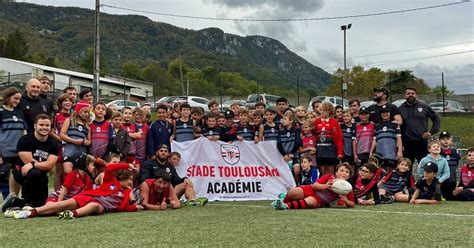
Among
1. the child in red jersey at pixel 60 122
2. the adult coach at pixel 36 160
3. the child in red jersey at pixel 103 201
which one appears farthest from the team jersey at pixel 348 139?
the adult coach at pixel 36 160

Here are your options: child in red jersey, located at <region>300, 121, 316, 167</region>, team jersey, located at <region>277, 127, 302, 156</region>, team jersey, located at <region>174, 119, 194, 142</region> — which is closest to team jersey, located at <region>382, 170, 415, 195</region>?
child in red jersey, located at <region>300, 121, 316, 167</region>

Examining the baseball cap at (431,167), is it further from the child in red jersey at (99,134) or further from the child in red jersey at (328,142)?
the child in red jersey at (99,134)

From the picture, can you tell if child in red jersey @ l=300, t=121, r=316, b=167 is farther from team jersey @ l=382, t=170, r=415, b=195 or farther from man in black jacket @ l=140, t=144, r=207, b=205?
man in black jacket @ l=140, t=144, r=207, b=205

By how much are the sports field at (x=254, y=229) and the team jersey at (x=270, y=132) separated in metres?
2.86

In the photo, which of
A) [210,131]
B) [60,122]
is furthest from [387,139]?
[60,122]

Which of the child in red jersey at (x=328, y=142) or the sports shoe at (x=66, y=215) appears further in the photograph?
the child in red jersey at (x=328, y=142)

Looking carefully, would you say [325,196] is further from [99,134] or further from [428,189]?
[99,134]

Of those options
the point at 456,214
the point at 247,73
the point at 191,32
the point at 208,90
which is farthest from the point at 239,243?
the point at 191,32

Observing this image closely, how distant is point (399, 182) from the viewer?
9172 millimetres

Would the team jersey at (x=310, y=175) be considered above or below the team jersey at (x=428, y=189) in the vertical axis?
above

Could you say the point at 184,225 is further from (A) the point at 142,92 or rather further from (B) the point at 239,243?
(A) the point at 142,92

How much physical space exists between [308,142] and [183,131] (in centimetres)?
225

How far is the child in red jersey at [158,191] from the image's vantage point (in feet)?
25.4

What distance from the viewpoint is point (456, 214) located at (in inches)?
265
